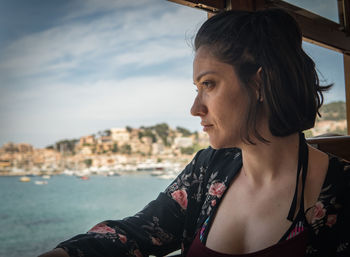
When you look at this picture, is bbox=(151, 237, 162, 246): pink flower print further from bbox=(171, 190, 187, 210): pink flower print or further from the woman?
bbox=(171, 190, 187, 210): pink flower print

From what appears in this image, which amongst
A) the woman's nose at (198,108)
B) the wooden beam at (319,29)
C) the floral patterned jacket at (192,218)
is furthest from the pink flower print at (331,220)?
the wooden beam at (319,29)

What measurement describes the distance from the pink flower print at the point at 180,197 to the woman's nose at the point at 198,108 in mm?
298

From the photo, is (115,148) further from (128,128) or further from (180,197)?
(180,197)

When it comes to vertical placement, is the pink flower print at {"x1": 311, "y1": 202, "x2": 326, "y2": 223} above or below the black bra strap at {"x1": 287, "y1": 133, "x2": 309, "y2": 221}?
below

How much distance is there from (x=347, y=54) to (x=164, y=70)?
14.6 m

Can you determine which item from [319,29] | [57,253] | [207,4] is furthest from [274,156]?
[319,29]

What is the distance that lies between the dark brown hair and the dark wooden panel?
1.77 ft

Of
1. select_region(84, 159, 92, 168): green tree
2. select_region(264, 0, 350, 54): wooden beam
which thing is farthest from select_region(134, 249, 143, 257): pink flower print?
select_region(84, 159, 92, 168): green tree

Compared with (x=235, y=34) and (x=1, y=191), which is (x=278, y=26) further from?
(x=1, y=191)

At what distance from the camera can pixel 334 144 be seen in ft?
4.53

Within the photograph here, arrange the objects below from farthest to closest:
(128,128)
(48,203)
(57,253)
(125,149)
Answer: (48,203), (128,128), (125,149), (57,253)

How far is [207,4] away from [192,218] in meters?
0.91

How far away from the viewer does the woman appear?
30.8 inches

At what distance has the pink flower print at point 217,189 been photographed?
97 centimetres
